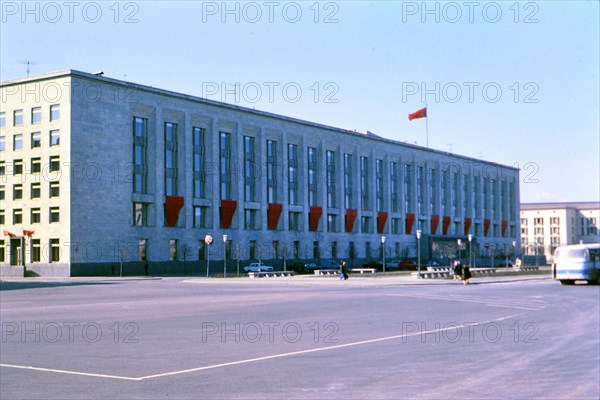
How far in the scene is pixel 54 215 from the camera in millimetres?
70188

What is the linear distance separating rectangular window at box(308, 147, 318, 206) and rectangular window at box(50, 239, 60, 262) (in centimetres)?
3523

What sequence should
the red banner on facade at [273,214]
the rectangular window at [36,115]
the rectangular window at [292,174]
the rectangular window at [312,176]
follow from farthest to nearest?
the rectangular window at [312,176]
the rectangular window at [292,174]
the red banner on facade at [273,214]
the rectangular window at [36,115]

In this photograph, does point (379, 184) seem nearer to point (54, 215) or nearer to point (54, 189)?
point (54, 189)

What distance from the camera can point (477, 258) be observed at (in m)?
126

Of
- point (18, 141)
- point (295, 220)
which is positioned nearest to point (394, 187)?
point (295, 220)

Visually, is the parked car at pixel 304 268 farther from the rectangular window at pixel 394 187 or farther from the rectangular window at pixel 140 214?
the rectangular window at pixel 394 187

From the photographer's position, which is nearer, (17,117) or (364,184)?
(17,117)

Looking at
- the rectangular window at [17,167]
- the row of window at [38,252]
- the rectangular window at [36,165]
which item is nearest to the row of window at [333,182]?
the rectangular window at [36,165]

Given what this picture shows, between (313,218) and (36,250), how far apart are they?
36.2 meters

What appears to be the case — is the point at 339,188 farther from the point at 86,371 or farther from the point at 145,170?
the point at 86,371

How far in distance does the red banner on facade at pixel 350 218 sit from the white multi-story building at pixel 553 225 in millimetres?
60141

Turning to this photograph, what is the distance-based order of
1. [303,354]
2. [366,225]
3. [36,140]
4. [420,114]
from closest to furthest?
[303,354] → [36,140] → [420,114] → [366,225]

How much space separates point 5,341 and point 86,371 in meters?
5.07

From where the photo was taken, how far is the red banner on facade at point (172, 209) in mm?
77875
